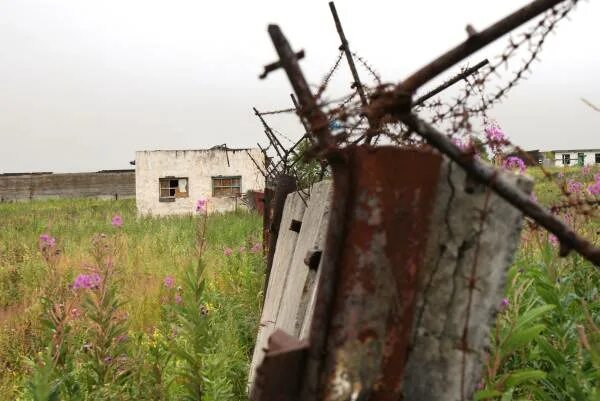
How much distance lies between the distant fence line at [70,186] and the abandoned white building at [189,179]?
49.4ft

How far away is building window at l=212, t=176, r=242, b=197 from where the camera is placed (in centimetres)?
2669

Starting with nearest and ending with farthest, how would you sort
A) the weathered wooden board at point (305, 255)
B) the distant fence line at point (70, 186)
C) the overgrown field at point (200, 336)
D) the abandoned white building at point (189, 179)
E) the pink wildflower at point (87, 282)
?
the weathered wooden board at point (305, 255), the overgrown field at point (200, 336), the pink wildflower at point (87, 282), the abandoned white building at point (189, 179), the distant fence line at point (70, 186)

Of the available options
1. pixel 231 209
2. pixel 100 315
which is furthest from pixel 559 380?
pixel 231 209

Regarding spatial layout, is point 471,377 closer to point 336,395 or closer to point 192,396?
point 336,395

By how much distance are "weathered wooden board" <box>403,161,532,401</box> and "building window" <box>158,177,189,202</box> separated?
25983 millimetres

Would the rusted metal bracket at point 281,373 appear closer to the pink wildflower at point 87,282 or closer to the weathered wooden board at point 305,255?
the weathered wooden board at point 305,255

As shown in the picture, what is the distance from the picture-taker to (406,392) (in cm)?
103

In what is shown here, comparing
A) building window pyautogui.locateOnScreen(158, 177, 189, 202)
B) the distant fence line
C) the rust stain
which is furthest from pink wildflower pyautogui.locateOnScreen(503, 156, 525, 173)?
the distant fence line

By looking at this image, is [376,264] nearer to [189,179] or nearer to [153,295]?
[153,295]

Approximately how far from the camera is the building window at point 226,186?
1051 inches

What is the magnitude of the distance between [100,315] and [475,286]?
88.4 inches

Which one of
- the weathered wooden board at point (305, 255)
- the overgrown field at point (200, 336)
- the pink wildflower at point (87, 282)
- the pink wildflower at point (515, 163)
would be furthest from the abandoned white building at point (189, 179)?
the weathered wooden board at point (305, 255)

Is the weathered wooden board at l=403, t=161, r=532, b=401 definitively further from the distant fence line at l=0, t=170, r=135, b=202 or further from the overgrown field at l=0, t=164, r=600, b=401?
the distant fence line at l=0, t=170, r=135, b=202

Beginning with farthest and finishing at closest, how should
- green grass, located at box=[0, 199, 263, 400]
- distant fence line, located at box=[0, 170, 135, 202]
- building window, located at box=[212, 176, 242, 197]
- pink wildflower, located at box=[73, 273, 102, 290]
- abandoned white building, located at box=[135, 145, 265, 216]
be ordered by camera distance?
distant fence line, located at box=[0, 170, 135, 202] → building window, located at box=[212, 176, 242, 197] → abandoned white building, located at box=[135, 145, 265, 216] → green grass, located at box=[0, 199, 263, 400] → pink wildflower, located at box=[73, 273, 102, 290]
